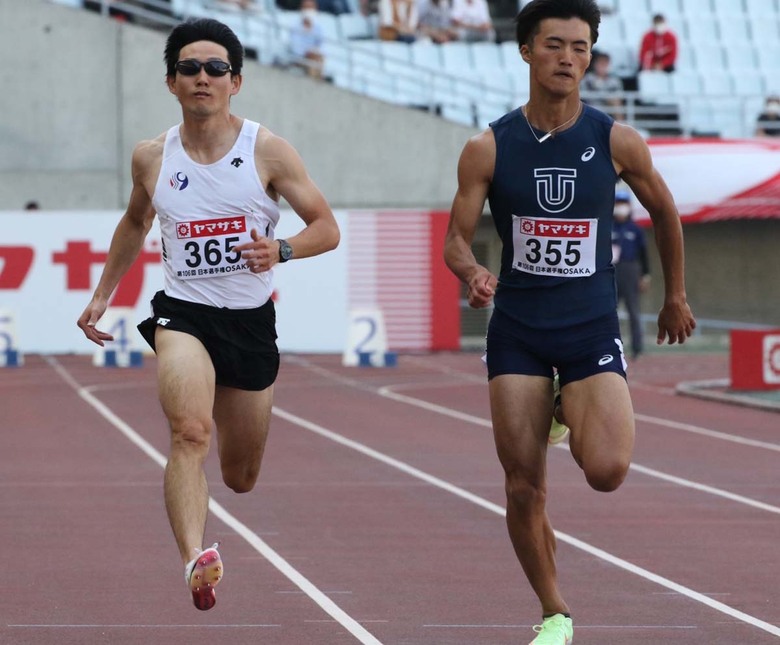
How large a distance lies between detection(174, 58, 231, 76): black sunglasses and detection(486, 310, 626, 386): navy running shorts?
1505 mm

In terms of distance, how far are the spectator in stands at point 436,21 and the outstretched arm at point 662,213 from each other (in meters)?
24.8

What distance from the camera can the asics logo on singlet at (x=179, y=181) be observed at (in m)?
7.27

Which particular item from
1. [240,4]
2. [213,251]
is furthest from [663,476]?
[240,4]

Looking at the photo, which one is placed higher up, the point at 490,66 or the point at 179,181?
the point at 490,66

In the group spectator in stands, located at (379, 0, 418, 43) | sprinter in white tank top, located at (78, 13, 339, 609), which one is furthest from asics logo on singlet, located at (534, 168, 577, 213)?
spectator in stands, located at (379, 0, 418, 43)

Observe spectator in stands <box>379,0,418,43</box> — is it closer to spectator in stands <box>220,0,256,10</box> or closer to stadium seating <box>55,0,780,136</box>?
stadium seating <box>55,0,780,136</box>

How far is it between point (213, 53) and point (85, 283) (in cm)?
1852

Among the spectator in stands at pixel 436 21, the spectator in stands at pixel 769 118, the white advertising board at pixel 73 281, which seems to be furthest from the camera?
the spectator in stands at pixel 436 21

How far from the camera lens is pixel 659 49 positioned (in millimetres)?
31156

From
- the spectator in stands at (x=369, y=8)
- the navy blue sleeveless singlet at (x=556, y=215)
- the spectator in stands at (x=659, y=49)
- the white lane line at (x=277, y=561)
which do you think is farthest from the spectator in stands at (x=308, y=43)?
the navy blue sleeveless singlet at (x=556, y=215)

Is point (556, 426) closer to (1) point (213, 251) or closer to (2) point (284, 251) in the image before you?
(2) point (284, 251)

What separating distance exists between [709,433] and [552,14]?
10105 mm

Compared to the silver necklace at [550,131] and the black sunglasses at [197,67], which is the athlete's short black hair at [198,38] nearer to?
the black sunglasses at [197,67]

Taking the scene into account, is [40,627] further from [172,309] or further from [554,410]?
[554,410]
